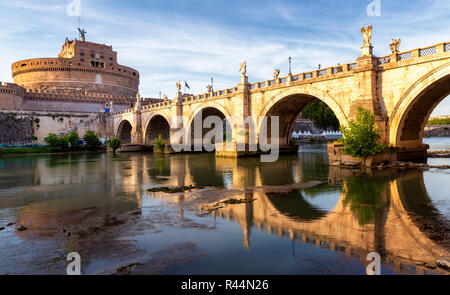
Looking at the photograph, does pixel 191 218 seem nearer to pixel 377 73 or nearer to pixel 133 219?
pixel 133 219

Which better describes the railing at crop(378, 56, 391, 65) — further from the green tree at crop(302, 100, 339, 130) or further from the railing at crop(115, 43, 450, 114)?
the green tree at crop(302, 100, 339, 130)

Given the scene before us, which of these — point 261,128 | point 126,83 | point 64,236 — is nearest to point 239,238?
point 64,236

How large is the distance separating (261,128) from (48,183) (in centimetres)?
2046

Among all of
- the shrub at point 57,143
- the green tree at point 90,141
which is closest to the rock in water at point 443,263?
the shrub at point 57,143

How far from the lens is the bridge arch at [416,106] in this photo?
59.1 feet

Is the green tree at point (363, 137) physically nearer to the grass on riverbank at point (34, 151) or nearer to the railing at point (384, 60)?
the railing at point (384, 60)

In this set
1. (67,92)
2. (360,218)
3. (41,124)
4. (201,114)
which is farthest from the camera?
(67,92)

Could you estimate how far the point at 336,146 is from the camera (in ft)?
71.3

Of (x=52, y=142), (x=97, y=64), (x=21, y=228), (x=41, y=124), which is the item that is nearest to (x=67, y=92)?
(x=97, y=64)

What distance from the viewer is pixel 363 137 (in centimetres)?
1858

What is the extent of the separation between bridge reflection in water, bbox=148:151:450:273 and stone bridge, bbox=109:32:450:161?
6.46 meters

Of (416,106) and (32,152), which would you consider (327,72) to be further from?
(32,152)

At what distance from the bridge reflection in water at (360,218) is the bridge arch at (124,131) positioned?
5271cm

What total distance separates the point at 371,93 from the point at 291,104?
36.5 ft
